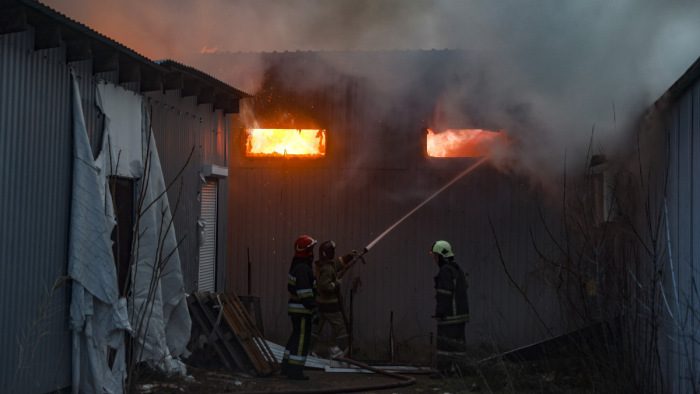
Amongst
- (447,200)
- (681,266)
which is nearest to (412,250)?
(447,200)

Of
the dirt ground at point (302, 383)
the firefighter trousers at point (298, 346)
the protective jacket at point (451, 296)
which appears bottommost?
the dirt ground at point (302, 383)

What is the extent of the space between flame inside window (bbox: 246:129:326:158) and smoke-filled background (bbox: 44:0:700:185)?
0.93 m

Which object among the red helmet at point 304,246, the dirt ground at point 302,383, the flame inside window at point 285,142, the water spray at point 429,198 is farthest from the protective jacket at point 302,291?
the flame inside window at point 285,142

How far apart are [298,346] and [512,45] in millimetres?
6500

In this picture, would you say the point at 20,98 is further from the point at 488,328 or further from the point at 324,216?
the point at 488,328

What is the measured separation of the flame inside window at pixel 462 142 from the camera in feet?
38.4

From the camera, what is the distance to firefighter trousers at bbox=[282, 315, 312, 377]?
8.40 m

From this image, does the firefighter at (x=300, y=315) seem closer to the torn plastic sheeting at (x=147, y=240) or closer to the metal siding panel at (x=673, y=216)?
the torn plastic sheeting at (x=147, y=240)

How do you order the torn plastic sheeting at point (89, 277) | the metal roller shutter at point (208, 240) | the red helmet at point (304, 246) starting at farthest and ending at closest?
the metal roller shutter at point (208, 240) → the red helmet at point (304, 246) → the torn plastic sheeting at point (89, 277)

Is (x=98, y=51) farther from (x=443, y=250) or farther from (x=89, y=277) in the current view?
(x=443, y=250)

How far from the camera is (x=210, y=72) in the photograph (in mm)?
12367

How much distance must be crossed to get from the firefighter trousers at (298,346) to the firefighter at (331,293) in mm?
1169

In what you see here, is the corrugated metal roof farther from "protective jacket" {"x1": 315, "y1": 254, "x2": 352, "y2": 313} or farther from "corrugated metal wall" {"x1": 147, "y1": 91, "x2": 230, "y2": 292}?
"protective jacket" {"x1": 315, "y1": 254, "x2": 352, "y2": 313}

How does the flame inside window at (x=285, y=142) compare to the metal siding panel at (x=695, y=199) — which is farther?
the flame inside window at (x=285, y=142)
